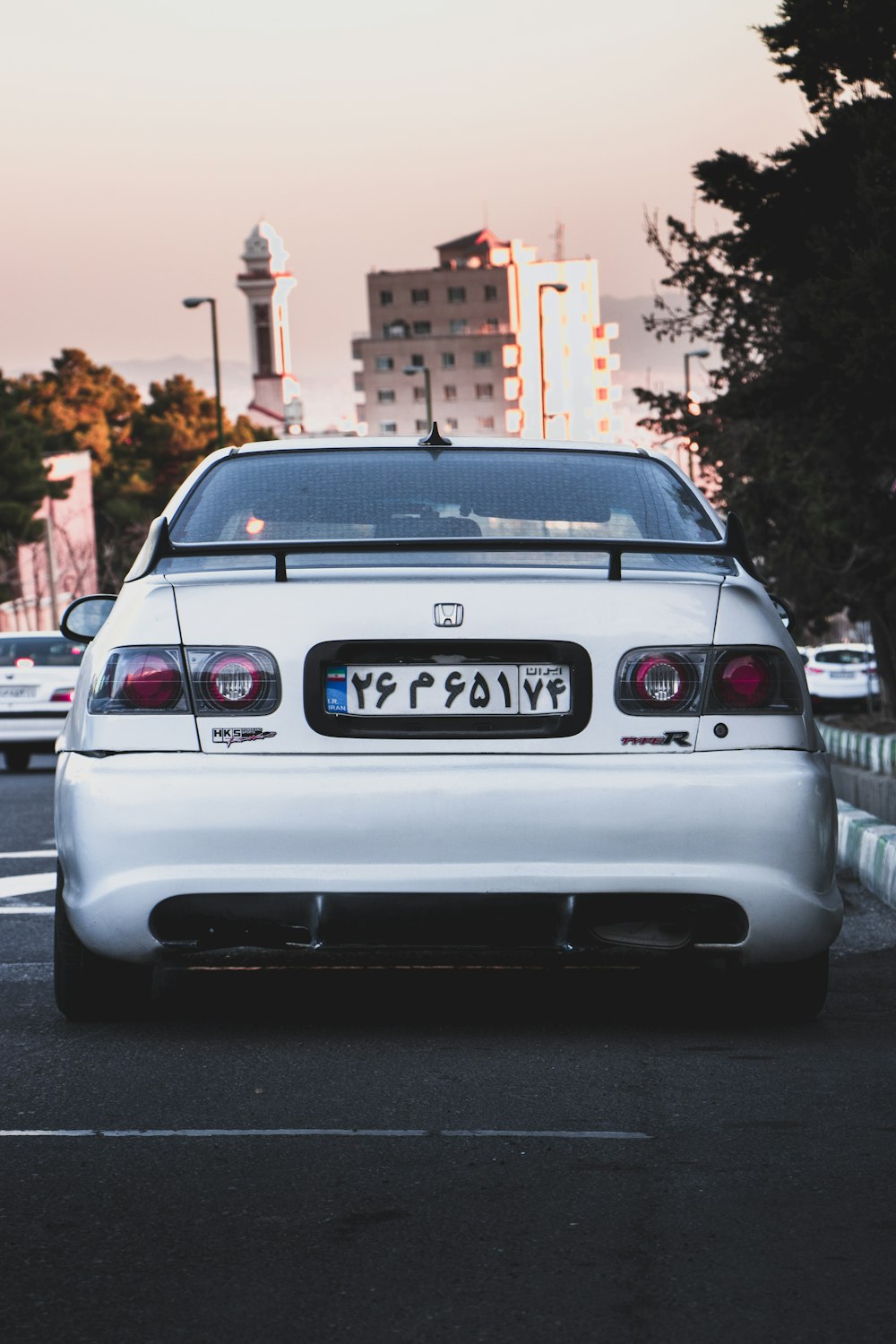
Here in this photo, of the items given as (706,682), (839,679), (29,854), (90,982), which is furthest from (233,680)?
(839,679)

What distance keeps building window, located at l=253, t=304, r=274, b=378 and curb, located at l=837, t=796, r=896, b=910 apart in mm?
155498

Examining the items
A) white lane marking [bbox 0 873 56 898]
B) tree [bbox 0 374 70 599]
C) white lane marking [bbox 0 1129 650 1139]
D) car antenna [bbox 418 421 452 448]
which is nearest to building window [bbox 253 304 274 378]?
tree [bbox 0 374 70 599]

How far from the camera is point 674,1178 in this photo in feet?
13.8

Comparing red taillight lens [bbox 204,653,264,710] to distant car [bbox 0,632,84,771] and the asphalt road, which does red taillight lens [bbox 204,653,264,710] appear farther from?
distant car [bbox 0,632,84,771]

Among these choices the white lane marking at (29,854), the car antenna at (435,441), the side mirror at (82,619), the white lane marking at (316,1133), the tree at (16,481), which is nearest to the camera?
the white lane marking at (316,1133)

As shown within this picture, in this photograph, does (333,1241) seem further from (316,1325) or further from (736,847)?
(736,847)

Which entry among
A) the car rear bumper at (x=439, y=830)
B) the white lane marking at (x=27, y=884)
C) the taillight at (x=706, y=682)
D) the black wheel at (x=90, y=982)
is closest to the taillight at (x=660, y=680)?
the taillight at (x=706, y=682)

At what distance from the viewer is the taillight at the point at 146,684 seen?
5.46 m

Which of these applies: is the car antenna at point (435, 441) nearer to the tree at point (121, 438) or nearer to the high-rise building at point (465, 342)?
the tree at point (121, 438)

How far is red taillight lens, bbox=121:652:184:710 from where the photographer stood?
5465 mm

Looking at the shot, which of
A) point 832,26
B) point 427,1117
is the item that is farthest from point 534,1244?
point 832,26

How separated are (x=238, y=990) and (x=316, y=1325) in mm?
3323

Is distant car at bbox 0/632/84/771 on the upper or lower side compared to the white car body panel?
lower

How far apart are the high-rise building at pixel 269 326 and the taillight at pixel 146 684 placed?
153 meters
